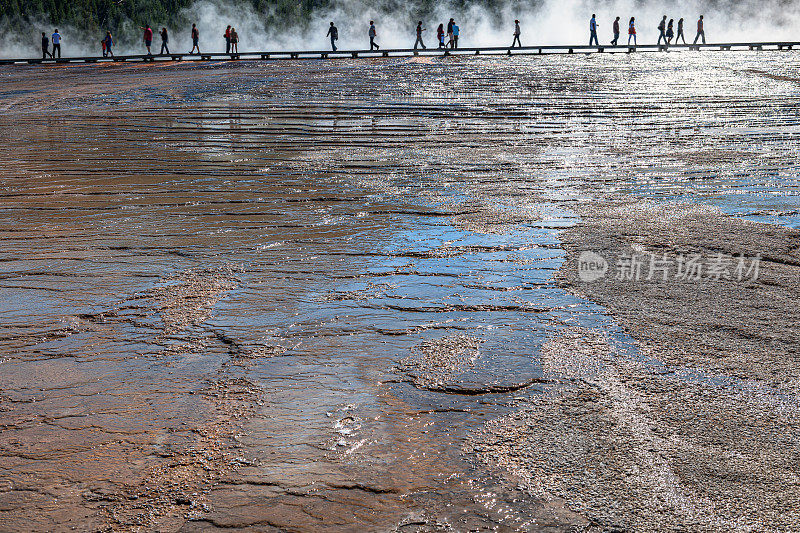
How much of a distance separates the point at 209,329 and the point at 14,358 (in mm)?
748

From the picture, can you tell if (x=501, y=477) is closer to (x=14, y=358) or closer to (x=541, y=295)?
(x=541, y=295)

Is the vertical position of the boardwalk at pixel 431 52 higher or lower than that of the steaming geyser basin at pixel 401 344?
higher

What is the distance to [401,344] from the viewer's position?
3.18m

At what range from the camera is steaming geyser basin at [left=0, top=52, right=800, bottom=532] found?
216 centimetres

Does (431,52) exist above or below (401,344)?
above

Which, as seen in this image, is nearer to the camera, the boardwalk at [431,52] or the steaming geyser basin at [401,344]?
the steaming geyser basin at [401,344]

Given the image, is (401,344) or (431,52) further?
(431,52)

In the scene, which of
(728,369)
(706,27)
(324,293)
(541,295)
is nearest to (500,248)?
(541,295)

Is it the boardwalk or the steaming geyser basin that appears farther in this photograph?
the boardwalk

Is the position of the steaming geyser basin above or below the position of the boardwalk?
below

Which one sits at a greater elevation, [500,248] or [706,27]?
[706,27]

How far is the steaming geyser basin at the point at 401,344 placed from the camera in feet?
7.08

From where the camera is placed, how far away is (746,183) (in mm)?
6227

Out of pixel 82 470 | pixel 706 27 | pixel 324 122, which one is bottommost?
pixel 82 470
